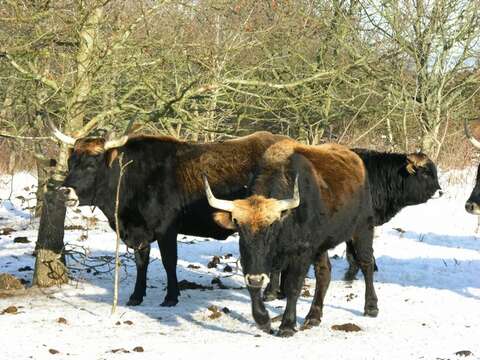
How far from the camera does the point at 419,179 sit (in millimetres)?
11539

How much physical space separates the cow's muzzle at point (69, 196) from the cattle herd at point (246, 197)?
0.04ft

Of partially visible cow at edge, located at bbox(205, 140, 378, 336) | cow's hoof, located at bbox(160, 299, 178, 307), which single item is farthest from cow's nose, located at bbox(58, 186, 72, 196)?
partially visible cow at edge, located at bbox(205, 140, 378, 336)

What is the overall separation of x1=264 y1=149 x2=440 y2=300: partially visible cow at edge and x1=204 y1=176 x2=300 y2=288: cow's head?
4310 mm

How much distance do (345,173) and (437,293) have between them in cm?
216

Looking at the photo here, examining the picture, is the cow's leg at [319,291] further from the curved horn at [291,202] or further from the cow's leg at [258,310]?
the curved horn at [291,202]

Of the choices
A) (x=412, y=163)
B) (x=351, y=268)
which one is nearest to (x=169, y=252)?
(x=351, y=268)

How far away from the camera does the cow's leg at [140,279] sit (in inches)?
351

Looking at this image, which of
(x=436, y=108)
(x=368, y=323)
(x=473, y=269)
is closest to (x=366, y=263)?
(x=368, y=323)

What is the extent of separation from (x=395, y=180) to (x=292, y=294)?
4361 mm

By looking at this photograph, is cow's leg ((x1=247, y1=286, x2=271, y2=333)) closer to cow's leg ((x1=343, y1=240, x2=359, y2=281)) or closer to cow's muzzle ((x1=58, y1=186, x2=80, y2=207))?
cow's muzzle ((x1=58, y1=186, x2=80, y2=207))

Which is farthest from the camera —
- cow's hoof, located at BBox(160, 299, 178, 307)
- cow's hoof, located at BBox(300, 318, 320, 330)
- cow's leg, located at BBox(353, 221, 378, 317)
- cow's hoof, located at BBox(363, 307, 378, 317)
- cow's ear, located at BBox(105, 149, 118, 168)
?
cow's ear, located at BBox(105, 149, 118, 168)

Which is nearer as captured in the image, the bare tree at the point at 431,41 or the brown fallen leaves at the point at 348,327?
the brown fallen leaves at the point at 348,327

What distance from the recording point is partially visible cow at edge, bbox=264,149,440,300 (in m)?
11.2

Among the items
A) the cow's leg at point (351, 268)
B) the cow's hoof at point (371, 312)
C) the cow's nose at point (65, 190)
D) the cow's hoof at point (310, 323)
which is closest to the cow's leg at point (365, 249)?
the cow's hoof at point (371, 312)
